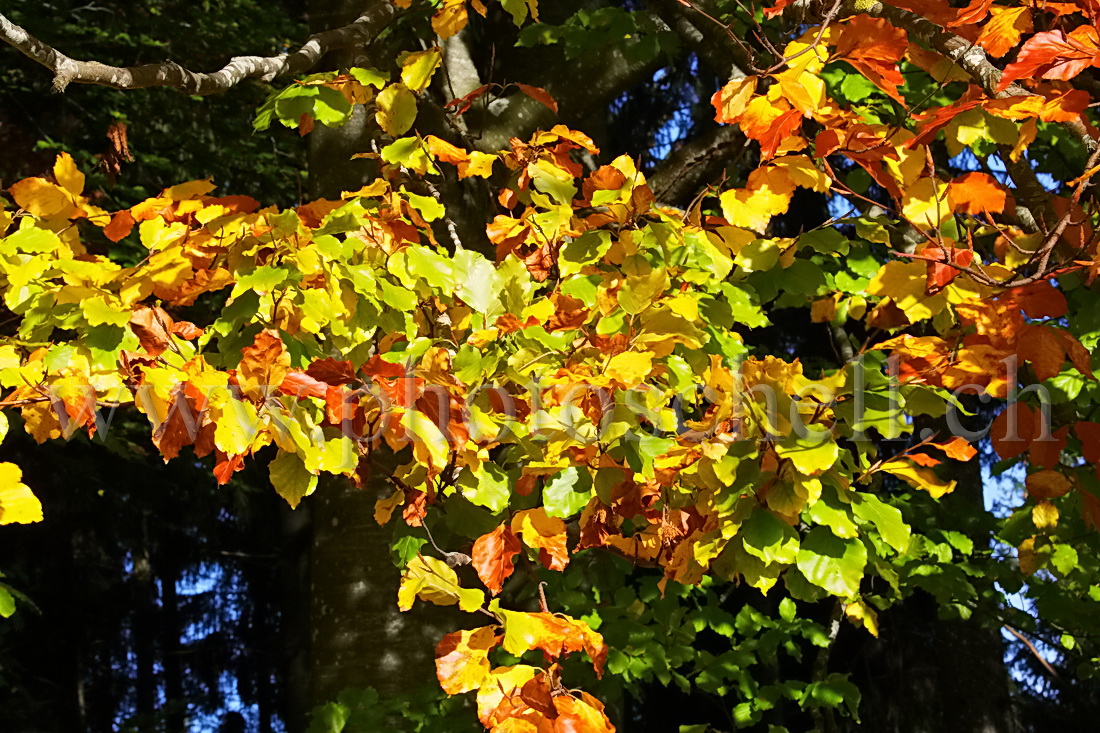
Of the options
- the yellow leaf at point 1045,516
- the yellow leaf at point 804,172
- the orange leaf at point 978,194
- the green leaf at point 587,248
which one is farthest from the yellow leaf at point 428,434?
the yellow leaf at point 1045,516

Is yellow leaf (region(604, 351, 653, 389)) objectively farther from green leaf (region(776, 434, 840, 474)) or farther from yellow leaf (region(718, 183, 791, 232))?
yellow leaf (region(718, 183, 791, 232))

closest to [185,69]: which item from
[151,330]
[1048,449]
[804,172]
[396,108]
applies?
[396,108]

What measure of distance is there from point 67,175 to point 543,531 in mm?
1421

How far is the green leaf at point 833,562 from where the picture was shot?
76.9 inches

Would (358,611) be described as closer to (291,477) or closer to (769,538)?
(291,477)

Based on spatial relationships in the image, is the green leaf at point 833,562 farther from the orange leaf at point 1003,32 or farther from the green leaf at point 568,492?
the orange leaf at point 1003,32

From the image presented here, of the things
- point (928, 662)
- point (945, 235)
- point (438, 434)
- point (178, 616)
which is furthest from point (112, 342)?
point (178, 616)

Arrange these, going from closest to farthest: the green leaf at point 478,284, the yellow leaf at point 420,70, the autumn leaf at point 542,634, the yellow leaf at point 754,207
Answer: the autumn leaf at point 542,634, the green leaf at point 478,284, the yellow leaf at point 754,207, the yellow leaf at point 420,70

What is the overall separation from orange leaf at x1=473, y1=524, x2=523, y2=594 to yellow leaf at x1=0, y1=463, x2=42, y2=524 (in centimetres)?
81

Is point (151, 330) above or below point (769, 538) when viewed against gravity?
above

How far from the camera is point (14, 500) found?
6.12 ft

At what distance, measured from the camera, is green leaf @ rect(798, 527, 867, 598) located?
6.41 feet

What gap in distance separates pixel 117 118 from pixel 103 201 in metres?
0.70

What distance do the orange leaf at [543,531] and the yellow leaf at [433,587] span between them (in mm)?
160
